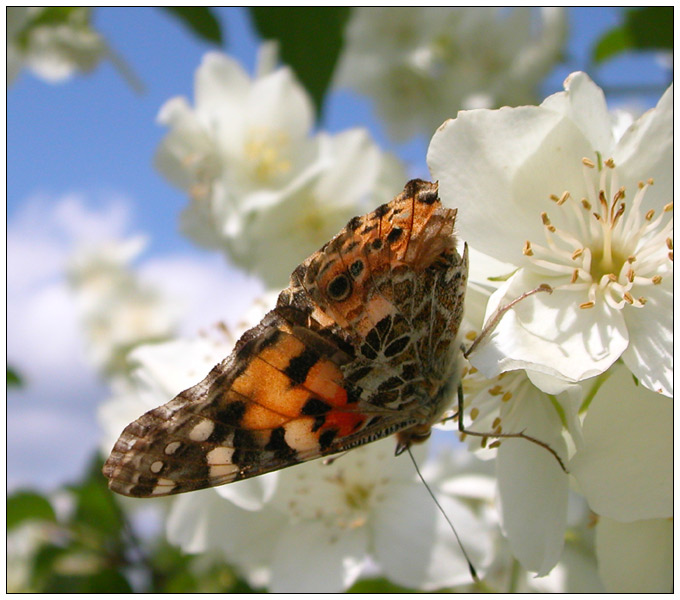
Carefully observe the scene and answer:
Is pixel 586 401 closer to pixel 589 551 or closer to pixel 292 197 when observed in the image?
pixel 589 551

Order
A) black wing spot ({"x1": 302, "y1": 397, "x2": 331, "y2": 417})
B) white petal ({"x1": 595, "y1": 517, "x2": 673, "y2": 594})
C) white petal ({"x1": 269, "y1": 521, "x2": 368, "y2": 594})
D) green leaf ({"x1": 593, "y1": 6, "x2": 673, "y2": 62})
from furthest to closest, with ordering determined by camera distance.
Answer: green leaf ({"x1": 593, "y1": 6, "x2": 673, "y2": 62}) < white petal ({"x1": 269, "y1": 521, "x2": 368, "y2": 594}) < white petal ({"x1": 595, "y1": 517, "x2": 673, "y2": 594}) < black wing spot ({"x1": 302, "y1": 397, "x2": 331, "y2": 417})

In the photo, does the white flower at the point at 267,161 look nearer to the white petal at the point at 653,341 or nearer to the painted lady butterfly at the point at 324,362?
the painted lady butterfly at the point at 324,362

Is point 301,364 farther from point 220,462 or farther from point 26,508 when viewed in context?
point 26,508

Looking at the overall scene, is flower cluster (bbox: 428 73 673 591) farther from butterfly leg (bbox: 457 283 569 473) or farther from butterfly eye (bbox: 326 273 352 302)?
butterfly eye (bbox: 326 273 352 302)

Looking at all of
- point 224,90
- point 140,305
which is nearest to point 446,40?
point 224,90

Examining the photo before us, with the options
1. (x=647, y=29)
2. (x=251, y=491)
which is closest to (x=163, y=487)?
(x=251, y=491)

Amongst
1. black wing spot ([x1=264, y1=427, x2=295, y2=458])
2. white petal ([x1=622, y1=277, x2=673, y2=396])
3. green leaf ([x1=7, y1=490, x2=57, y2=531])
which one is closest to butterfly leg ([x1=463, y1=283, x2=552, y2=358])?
white petal ([x1=622, y1=277, x2=673, y2=396])
